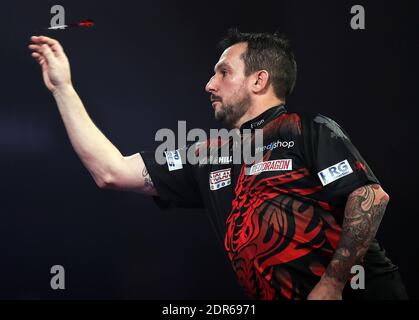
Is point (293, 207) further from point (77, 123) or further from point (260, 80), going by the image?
point (77, 123)

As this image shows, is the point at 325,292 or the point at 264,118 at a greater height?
the point at 264,118

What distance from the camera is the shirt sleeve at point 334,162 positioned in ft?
4.08

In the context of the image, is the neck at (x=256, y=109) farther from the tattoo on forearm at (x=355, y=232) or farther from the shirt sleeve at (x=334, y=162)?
the tattoo on forearm at (x=355, y=232)

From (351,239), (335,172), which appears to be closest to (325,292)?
(351,239)

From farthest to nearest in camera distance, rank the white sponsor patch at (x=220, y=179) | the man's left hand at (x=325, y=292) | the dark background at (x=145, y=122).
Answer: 1. the dark background at (x=145, y=122)
2. the white sponsor patch at (x=220, y=179)
3. the man's left hand at (x=325, y=292)

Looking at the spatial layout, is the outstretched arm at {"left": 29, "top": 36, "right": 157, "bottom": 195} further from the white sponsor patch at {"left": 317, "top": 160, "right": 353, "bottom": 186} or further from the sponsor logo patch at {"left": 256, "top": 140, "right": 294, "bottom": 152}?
the white sponsor patch at {"left": 317, "top": 160, "right": 353, "bottom": 186}

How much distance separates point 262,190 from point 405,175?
1.01 m

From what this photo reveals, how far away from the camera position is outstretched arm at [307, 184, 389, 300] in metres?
1.20

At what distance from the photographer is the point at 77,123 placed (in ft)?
4.55

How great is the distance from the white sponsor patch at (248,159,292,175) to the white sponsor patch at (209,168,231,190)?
0.10m

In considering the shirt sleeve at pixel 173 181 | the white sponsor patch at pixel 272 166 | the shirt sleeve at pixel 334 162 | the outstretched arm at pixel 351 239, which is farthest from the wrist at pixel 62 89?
the outstretched arm at pixel 351 239

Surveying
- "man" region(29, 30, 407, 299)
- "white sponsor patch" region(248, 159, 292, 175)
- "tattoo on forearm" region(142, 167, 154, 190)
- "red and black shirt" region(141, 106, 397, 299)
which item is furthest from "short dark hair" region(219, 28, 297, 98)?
"tattoo on forearm" region(142, 167, 154, 190)

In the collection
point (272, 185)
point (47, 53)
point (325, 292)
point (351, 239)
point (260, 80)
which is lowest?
point (325, 292)

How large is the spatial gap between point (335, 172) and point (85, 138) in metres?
0.68
